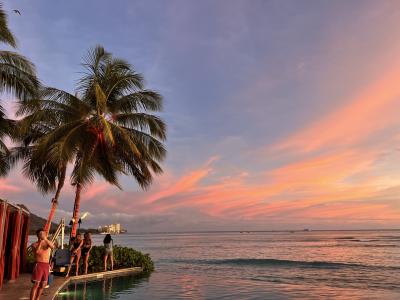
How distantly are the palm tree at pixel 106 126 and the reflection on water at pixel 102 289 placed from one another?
386cm

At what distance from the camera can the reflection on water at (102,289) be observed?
46.4 feet

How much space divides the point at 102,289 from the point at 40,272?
668 centimetres

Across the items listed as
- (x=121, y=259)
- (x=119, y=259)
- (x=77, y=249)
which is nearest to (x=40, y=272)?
(x=77, y=249)

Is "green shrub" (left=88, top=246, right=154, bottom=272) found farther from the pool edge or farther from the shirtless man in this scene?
the shirtless man

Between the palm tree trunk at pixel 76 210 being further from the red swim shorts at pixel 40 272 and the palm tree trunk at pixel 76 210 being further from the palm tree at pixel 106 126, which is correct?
the red swim shorts at pixel 40 272

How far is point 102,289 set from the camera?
15930 mm

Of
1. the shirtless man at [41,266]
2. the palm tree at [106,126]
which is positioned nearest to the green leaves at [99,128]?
the palm tree at [106,126]

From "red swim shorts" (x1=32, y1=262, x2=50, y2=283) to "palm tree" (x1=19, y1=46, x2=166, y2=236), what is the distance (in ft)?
29.3

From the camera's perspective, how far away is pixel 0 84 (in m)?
15.1

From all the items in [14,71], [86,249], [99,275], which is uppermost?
[14,71]

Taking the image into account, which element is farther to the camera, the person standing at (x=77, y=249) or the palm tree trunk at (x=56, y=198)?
the palm tree trunk at (x=56, y=198)

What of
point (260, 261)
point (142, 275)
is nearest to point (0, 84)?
point (142, 275)

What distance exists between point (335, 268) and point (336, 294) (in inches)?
599

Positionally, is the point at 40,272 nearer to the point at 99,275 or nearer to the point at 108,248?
the point at 99,275
